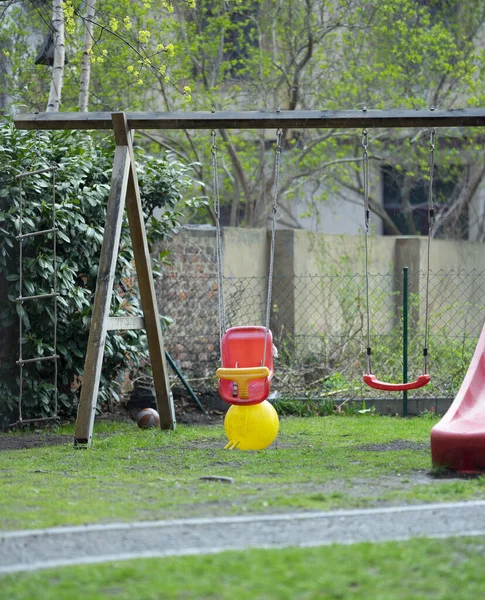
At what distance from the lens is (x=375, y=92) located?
16.0 m

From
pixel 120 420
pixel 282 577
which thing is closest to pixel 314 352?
pixel 120 420

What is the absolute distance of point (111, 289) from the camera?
760 centimetres

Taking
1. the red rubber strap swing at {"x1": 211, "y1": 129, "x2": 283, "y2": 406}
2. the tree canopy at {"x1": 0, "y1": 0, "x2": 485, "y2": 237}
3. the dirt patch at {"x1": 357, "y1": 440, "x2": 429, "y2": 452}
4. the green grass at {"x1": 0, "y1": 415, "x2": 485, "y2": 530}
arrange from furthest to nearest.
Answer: the tree canopy at {"x1": 0, "y1": 0, "x2": 485, "y2": 237} < the dirt patch at {"x1": 357, "y1": 440, "x2": 429, "y2": 452} < the red rubber strap swing at {"x1": 211, "y1": 129, "x2": 283, "y2": 406} < the green grass at {"x1": 0, "y1": 415, "x2": 485, "y2": 530}

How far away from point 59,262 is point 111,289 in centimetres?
144

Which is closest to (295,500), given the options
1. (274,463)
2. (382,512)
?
(382,512)

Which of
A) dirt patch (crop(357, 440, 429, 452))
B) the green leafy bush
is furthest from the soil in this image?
dirt patch (crop(357, 440, 429, 452))

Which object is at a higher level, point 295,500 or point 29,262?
point 29,262

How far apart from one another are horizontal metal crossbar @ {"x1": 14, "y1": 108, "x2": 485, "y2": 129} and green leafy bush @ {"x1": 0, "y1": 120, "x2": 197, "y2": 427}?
936mm

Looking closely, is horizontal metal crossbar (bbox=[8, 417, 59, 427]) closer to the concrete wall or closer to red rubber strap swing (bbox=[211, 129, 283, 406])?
red rubber strap swing (bbox=[211, 129, 283, 406])

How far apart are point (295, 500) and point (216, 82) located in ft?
38.1

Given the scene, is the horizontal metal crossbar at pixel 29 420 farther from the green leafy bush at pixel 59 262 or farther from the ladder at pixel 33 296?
the green leafy bush at pixel 59 262

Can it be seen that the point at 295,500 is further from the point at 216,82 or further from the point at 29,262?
the point at 216,82

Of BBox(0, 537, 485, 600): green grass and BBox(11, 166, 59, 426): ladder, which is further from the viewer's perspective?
BBox(11, 166, 59, 426): ladder

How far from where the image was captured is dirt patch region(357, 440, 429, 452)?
284 inches
